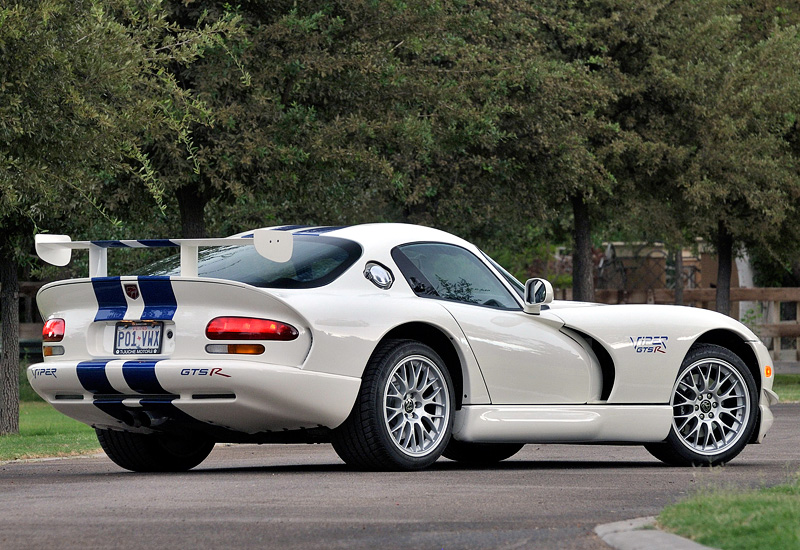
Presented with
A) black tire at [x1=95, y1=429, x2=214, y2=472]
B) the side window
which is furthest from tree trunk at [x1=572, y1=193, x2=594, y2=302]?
black tire at [x1=95, y1=429, x2=214, y2=472]

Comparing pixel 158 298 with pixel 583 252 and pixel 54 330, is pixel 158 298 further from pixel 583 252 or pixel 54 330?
pixel 583 252

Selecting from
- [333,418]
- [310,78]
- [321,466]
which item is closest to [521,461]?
[321,466]

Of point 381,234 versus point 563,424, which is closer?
point 381,234

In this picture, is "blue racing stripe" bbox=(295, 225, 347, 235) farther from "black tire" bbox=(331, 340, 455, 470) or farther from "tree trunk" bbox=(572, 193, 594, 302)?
"tree trunk" bbox=(572, 193, 594, 302)

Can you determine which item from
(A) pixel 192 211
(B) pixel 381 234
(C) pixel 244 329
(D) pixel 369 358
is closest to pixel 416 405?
(D) pixel 369 358

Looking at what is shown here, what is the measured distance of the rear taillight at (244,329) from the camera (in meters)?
8.73

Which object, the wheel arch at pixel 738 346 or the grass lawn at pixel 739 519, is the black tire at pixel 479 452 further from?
the grass lawn at pixel 739 519

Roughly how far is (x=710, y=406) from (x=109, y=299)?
4.22 metres

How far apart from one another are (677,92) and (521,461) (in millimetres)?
15997

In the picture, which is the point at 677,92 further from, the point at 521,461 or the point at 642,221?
the point at 521,461

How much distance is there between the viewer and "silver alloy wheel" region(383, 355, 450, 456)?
9234 millimetres

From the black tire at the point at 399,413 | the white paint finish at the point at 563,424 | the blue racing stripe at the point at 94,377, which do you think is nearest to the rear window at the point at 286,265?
the black tire at the point at 399,413

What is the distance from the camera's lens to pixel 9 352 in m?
19.1

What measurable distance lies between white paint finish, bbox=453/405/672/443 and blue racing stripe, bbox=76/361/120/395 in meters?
2.18
